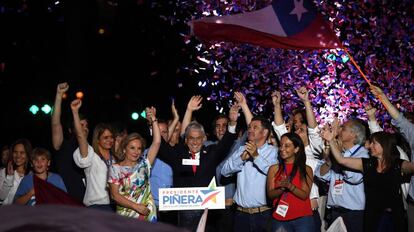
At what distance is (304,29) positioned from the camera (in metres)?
9.48

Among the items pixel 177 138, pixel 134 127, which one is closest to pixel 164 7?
pixel 134 127

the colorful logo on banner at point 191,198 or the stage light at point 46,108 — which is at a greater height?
the stage light at point 46,108

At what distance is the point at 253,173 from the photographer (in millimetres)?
8023

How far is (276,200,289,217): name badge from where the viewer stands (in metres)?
7.34

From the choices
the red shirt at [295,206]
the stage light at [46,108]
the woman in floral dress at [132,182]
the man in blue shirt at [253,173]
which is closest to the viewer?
the woman in floral dress at [132,182]

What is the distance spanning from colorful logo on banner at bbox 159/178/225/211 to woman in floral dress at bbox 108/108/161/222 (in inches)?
13.2

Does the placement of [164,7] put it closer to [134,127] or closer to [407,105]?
[134,127]

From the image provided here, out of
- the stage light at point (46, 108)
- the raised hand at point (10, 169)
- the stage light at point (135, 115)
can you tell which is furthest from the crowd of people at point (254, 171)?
the stage light at point (135, 115)

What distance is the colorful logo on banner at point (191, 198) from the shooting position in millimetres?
7617

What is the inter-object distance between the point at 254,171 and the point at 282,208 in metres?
Result: 0.80

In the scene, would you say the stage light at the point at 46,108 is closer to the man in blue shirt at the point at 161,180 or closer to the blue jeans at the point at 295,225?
the man in blue shirt at the point at 161,180

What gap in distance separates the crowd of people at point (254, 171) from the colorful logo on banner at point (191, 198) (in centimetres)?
23

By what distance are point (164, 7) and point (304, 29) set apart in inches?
276

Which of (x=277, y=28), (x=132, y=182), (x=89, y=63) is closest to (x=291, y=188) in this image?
(x=132, y=182)
